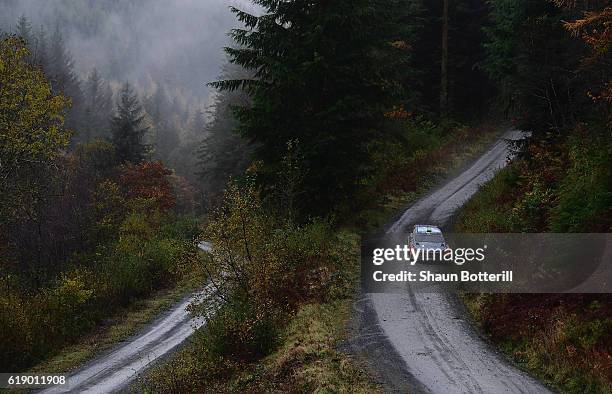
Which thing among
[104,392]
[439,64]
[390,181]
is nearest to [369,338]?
[104,392]

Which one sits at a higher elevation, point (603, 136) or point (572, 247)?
point (603, 136)

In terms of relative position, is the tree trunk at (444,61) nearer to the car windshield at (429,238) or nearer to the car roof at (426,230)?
the car roof at (426,230)

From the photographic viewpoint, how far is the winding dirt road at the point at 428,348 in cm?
1224

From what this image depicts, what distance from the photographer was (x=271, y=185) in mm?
22969

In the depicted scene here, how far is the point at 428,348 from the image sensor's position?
14477mm

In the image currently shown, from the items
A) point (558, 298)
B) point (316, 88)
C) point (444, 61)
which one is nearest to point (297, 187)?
point (316, 88)

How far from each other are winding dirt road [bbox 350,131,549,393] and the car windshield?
326cm

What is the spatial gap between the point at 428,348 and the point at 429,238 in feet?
26.9

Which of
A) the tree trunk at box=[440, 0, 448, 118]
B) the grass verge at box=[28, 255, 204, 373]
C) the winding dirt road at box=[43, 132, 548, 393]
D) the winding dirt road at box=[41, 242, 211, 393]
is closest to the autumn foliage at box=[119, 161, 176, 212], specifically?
the grass verge at box=[28, 255, 204, 373]

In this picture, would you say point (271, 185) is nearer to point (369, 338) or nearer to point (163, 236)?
point (369, 338)

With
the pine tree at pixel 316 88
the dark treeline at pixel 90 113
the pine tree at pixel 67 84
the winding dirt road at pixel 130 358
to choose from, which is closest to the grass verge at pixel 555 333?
the pine tree at pixel 316 88

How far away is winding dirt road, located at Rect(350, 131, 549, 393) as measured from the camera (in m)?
12.2

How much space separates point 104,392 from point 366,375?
28.9 ft

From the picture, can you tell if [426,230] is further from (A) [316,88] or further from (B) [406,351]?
(B) [406,351]
